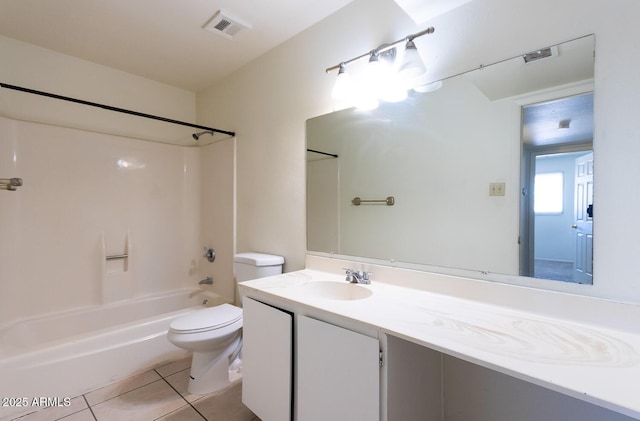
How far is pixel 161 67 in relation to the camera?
8.24 feet

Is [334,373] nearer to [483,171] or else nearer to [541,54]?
[483,171]

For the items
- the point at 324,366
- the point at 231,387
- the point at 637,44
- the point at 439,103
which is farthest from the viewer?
the point at 231,387

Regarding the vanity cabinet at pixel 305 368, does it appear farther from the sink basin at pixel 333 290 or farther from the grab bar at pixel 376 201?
the grab bar at pixel 376 201

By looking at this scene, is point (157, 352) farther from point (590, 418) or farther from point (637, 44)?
point (637, 44)

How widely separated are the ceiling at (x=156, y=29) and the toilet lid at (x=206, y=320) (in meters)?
1.94

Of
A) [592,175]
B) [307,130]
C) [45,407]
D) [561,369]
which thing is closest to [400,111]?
[307,130]

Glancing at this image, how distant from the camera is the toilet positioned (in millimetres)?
1716

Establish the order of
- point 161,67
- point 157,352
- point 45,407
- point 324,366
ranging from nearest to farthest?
point 324,366, point 45,407, point 157,352, point 161,67

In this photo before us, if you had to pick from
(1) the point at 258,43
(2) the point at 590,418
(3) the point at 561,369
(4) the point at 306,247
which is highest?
(1) the point at 258,43

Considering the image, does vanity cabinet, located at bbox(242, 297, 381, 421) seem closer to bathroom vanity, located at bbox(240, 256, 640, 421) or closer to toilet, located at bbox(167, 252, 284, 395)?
bathroom vanity, located at bbox(240, 256, 640, 421)

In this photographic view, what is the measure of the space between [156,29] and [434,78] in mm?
1884

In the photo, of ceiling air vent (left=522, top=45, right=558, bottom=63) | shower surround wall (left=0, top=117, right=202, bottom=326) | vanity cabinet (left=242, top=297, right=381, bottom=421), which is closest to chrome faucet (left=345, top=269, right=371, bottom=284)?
vanity cabinet (left=242, top=297, right=381, bottom=421)

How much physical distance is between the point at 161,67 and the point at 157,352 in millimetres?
2351

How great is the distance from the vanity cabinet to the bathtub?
102 cm
